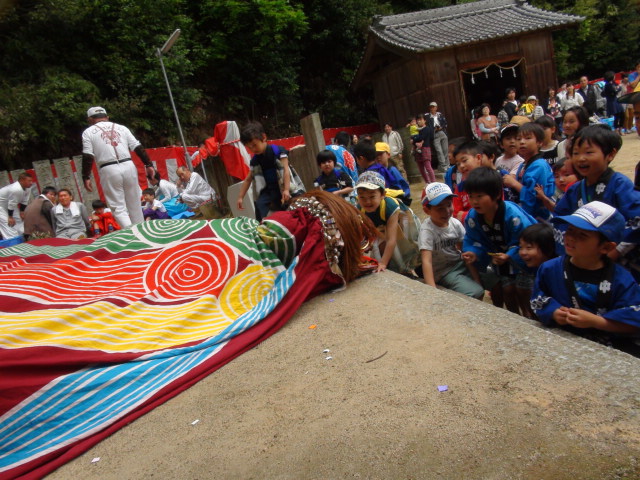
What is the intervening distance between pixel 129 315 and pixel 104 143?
Result: 3.54m

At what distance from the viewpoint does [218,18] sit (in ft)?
54.9

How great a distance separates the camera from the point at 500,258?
2.94 meters

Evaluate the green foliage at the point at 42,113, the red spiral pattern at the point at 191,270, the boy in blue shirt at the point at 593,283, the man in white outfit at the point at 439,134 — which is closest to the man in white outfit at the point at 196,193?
the green foliage at the point at 42,113

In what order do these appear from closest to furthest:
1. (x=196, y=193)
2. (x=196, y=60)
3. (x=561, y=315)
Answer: (x=561, y=315)
(x=196, y=193)
(x=196, y=60)

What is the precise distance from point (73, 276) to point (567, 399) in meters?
2.76

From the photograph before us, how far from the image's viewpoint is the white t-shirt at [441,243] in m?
3.29

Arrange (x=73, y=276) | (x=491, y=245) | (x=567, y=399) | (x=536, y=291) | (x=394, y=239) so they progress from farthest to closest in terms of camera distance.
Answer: (x=394, y=239)
(x=491, y=245)
(x=73, y=276)
(x=536, y=291)
(x=567, y=399)

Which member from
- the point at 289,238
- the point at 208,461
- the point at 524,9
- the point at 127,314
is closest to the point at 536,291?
the point at 289,238

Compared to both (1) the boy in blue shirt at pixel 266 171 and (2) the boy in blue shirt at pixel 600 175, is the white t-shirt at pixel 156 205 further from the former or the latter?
(2) the boy in blue shirt at pixel 600 175

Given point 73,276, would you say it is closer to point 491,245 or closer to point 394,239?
point 394,239

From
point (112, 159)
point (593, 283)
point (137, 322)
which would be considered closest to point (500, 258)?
point (593, 283)

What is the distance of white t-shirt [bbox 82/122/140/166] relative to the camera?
5.34 meters

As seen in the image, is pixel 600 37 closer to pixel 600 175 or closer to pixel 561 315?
pixel 600 175

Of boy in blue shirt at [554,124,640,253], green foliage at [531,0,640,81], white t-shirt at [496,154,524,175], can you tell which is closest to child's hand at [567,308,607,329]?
boy in blue shirt at [554,124,640,253]
